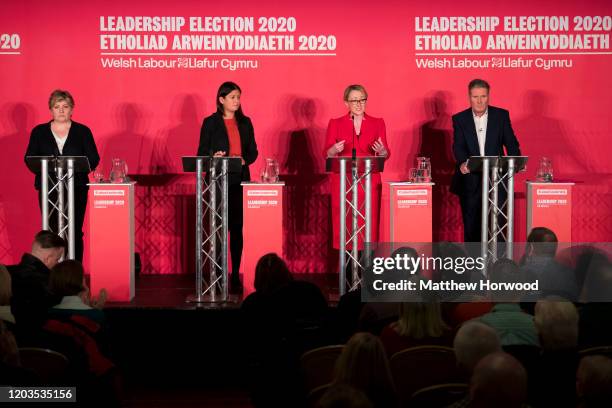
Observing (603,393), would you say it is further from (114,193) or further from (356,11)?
(356,11)

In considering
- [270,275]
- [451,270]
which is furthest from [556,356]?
[451,270]

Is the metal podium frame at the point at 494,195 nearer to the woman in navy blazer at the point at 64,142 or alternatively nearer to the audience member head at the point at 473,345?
the woman in navy blazer at the point at 64,142

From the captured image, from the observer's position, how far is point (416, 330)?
4.25 m

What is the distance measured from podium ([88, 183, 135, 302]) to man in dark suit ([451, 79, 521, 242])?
109 inches

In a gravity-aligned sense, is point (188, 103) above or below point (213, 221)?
above

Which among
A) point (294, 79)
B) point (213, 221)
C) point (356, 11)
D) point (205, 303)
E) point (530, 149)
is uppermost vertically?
point (356, 11)

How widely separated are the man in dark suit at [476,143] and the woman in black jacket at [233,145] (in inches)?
68.9

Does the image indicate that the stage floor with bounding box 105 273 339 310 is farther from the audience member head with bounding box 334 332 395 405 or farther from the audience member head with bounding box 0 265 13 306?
the audience member head with bounding box 334 332 395 405

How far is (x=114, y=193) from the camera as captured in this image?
21.7ft

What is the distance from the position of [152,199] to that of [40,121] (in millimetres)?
1307

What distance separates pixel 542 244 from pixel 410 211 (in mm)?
1389

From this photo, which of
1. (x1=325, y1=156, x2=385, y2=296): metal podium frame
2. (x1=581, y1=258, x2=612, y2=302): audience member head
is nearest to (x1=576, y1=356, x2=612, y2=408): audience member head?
(x1=581, y1=258, x2=612, y2=302): audience member head

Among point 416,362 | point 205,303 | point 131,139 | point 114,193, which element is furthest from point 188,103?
point 416,362

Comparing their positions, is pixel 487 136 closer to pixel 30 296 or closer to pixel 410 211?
pixel 410 211
